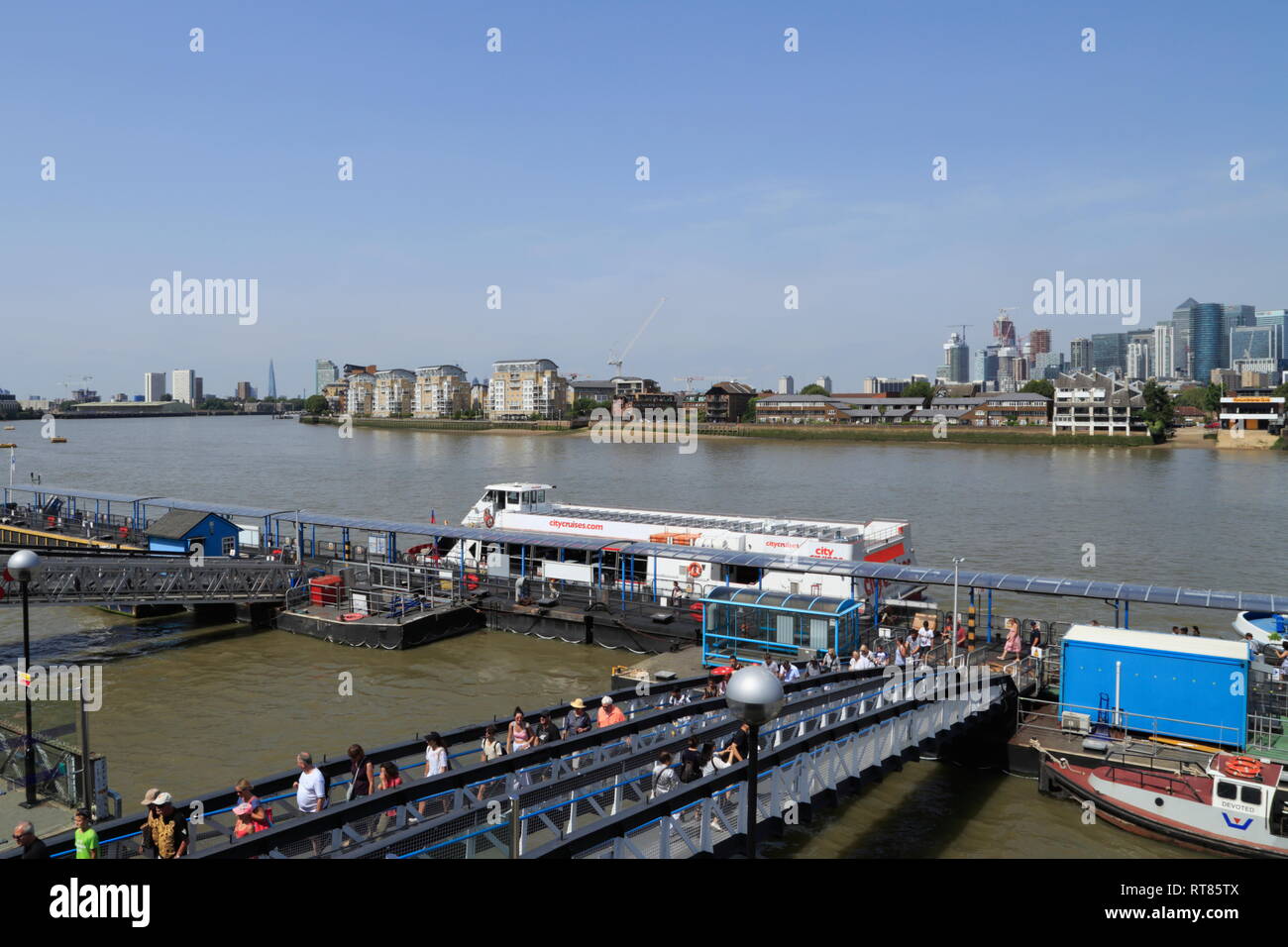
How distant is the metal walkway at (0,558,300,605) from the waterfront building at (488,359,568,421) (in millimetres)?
161365

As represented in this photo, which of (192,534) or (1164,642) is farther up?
(192,534)

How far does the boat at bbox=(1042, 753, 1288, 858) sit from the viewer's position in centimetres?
1284

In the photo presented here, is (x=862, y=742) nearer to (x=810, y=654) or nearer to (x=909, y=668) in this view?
(x=909, y=668)

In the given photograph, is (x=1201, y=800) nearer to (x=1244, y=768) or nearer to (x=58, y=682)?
(x=1244, y=768)

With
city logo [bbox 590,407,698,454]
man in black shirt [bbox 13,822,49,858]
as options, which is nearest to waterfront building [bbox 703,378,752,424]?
city logo [bbox 590,407,698,454]


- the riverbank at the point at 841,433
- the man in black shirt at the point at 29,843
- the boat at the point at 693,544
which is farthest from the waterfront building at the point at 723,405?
the man in black shirt at the point at 29,843

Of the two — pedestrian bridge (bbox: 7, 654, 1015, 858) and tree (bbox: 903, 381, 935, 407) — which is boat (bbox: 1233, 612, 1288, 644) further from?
tree (bbox: 903, 381, 935, 407)

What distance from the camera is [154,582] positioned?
24109mm

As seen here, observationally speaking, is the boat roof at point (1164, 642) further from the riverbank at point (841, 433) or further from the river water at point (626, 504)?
the riverbank at point (841, 433)

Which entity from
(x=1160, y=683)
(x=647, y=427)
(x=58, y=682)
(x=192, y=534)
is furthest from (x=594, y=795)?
(x=647, y=427)

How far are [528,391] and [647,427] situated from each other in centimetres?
5481

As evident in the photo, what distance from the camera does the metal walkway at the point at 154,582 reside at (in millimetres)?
21844

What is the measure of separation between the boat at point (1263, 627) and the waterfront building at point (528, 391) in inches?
6613
